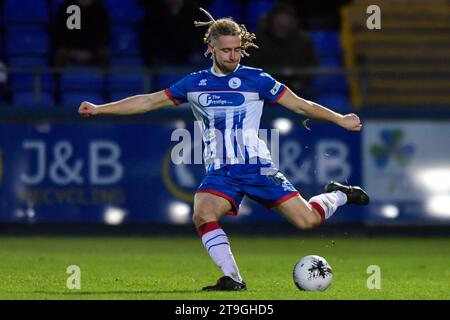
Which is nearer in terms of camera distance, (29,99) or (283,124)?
(283,124)

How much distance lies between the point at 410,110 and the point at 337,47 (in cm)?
284

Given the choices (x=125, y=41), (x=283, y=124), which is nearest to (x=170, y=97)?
(x=283, y=124)

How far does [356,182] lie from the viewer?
1622 cm

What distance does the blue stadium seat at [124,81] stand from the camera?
1702cm

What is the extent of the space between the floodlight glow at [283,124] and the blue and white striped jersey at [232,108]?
6506 millimetres

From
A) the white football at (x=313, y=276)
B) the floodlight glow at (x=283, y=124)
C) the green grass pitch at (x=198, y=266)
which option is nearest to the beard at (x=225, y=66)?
the white football at (x=313, y=276)

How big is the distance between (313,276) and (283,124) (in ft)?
23.1

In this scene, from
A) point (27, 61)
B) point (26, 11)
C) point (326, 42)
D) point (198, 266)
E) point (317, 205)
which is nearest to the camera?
point (317, 205)

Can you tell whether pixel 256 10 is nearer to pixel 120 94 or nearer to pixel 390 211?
pixel 120 94

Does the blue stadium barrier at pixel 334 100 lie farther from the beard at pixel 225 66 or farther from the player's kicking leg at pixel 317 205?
the beard at pixel 225 66

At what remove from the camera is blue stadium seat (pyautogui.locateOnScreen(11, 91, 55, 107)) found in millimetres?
16569

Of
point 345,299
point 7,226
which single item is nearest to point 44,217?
point 7,226

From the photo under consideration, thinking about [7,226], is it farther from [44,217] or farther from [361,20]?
[361,20]

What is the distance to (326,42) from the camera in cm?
1888
